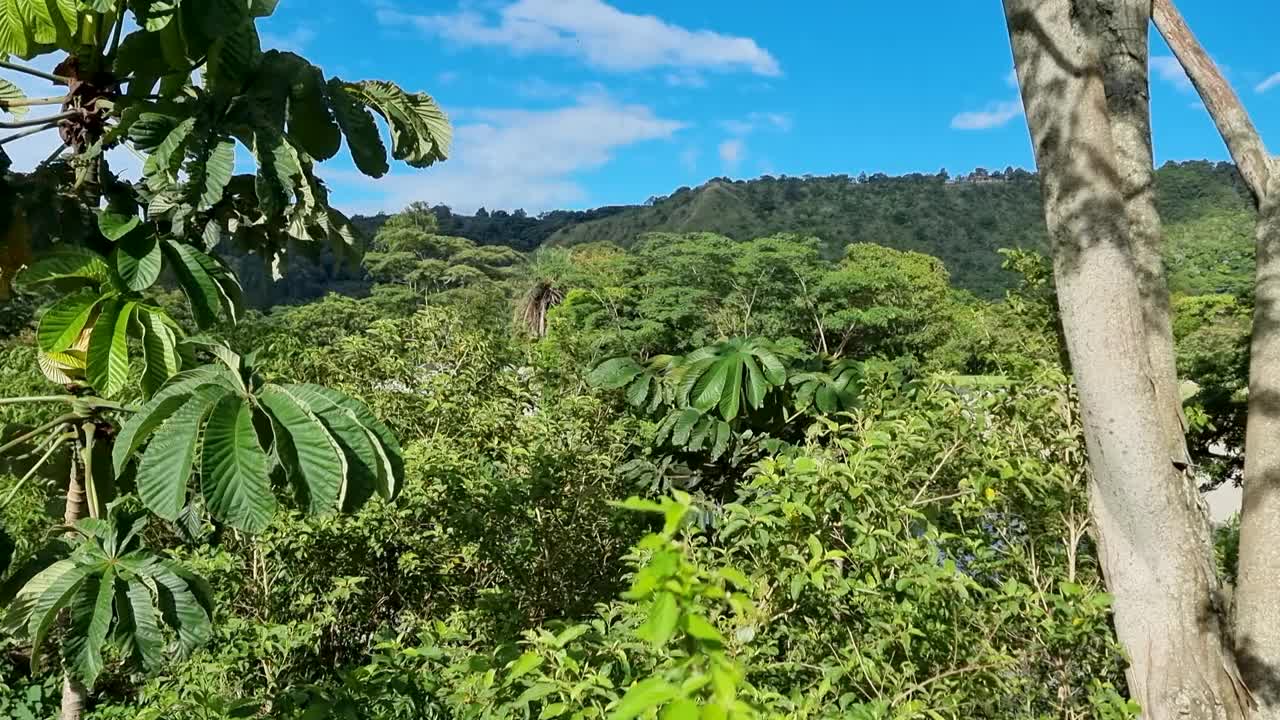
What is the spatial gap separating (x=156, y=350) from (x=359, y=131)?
0.55 m

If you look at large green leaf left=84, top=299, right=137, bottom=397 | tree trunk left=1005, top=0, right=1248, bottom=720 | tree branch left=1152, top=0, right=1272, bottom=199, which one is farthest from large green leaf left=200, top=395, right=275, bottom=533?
tree branch left=1152, top=0, right=1272, bottom=199

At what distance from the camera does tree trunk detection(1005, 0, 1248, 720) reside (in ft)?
5.65

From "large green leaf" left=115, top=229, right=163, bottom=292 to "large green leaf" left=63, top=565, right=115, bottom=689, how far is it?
477mm

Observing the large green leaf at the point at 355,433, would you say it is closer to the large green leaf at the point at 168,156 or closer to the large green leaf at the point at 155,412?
the large green leaf at the point at 155,412

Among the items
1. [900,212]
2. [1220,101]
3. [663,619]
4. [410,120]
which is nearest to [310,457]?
[663,619]

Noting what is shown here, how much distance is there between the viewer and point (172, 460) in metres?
1.17

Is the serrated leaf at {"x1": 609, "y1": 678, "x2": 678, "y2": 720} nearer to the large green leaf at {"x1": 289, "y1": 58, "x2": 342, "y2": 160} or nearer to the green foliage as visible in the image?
the green foliage

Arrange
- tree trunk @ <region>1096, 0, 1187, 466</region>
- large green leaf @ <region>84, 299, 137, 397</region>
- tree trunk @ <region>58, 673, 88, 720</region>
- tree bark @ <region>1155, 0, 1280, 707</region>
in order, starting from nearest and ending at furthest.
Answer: large green leaf @ <region>84, 299, 137, 397</region>, tree trunk @ <region>58, 673, 88, 720</region>, tree bark @ <region>1155, 0, 1280, 707</region>, tree trunk @ <region>1096, 0, 1187, 466</region>

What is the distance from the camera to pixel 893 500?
2.06 metres

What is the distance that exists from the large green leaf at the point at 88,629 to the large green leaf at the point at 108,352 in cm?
31

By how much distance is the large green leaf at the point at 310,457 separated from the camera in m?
1.19

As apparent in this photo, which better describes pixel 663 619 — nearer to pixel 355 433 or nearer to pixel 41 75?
pixel 355 433

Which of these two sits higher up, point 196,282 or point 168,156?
point 168,156

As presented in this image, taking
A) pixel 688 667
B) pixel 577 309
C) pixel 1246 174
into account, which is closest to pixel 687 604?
pixel 688 667
